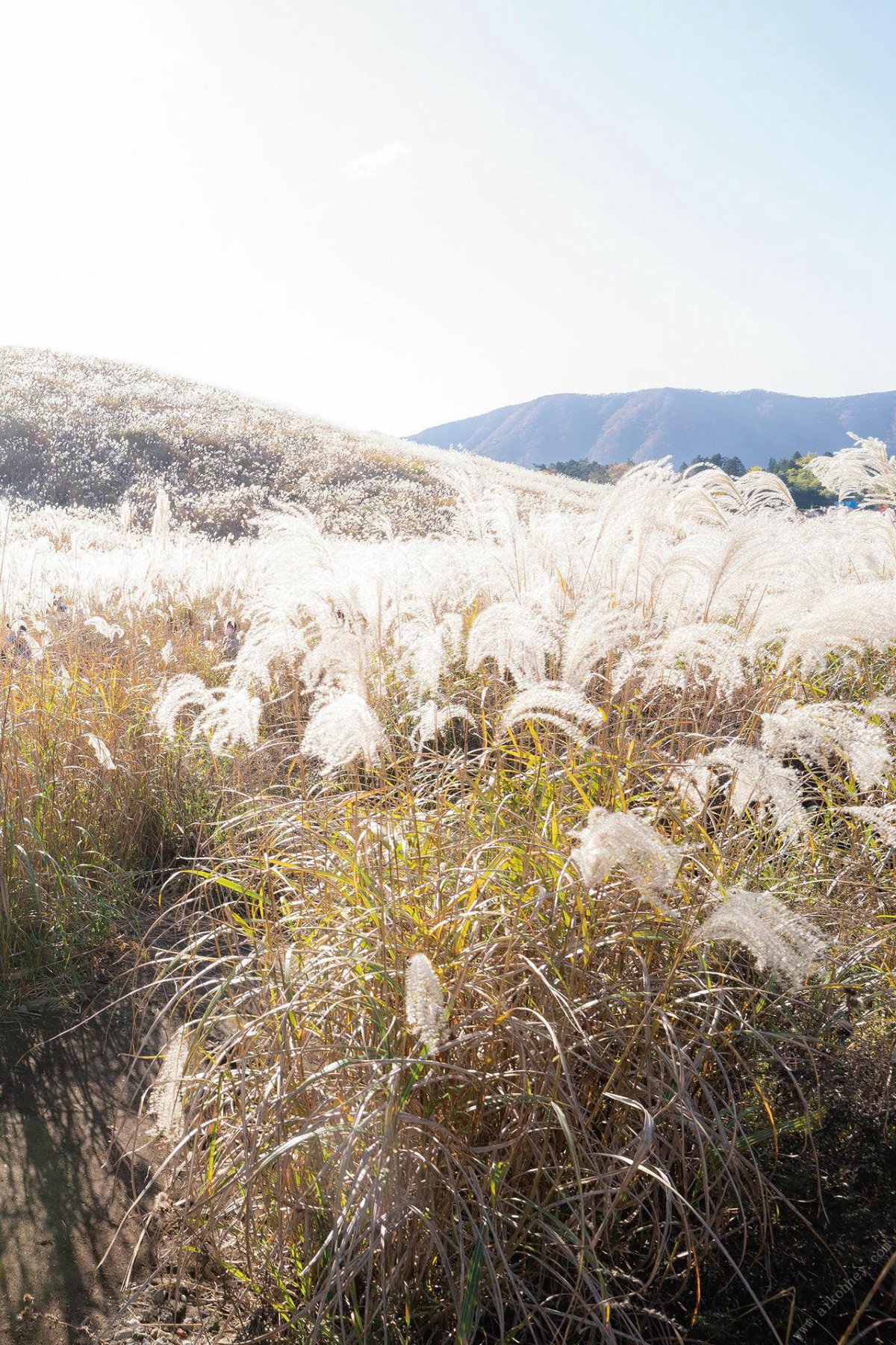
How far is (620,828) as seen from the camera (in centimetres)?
129

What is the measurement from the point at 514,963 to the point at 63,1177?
1217mm

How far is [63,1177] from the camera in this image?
2.01 metres

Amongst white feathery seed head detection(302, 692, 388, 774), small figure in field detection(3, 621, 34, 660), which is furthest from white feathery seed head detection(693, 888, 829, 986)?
small figure in field detection(3, 621, 34, 660)

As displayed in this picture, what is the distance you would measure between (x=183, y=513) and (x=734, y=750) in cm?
2112

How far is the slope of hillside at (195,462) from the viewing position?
21.8 m

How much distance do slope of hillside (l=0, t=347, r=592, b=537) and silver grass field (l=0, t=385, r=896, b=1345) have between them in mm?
15824

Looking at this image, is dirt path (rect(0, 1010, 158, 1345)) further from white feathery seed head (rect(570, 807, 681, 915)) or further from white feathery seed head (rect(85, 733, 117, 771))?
white feathery seed head (rect(570, 807, 681, 915))

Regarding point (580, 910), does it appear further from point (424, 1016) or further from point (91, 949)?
point (91, 949)

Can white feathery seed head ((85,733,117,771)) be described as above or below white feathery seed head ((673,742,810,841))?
below

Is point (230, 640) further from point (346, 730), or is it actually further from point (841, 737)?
point (841, 737)

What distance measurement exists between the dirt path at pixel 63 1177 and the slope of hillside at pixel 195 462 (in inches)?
641

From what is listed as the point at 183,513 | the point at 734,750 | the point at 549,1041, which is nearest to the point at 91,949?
the point at 549,1041

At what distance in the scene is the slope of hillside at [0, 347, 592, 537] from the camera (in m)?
21.8

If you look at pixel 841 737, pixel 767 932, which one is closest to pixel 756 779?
pixel 841 737
